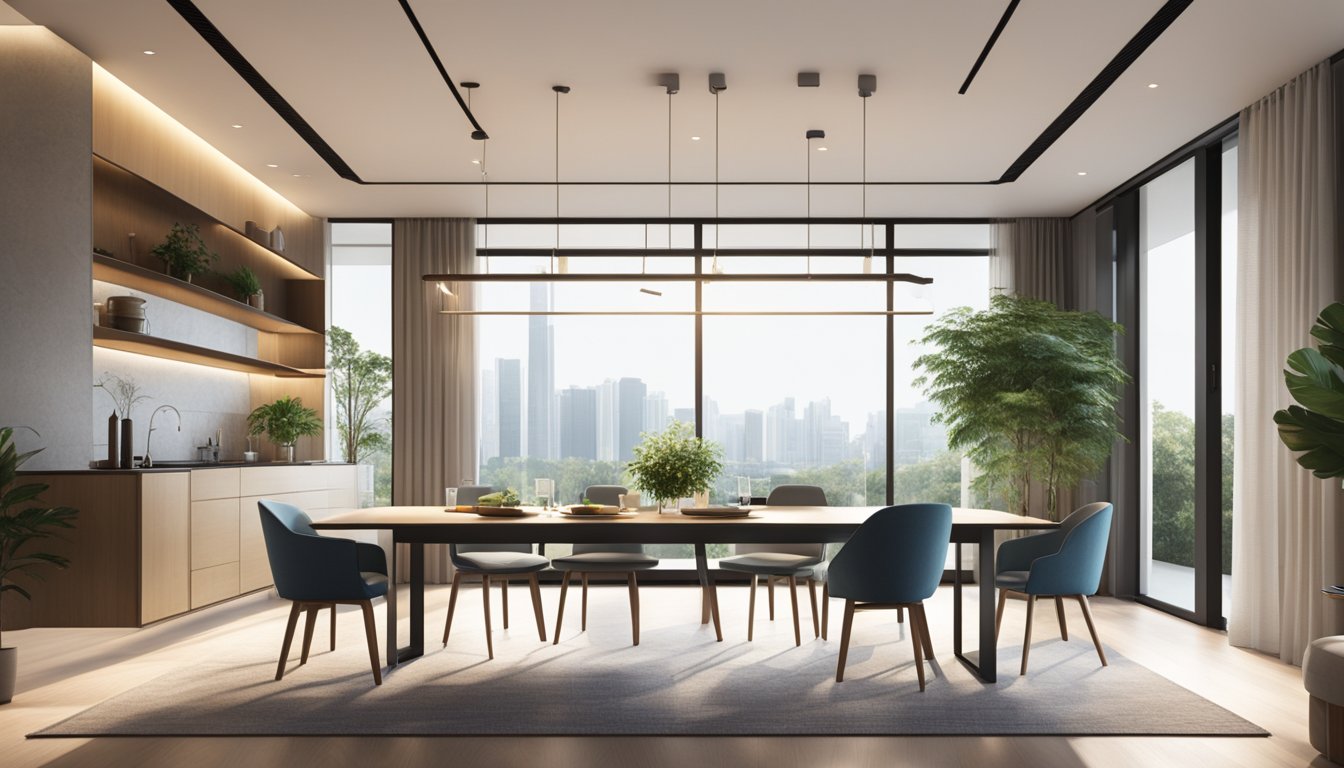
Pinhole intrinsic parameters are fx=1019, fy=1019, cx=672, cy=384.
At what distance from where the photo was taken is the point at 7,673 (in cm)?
432

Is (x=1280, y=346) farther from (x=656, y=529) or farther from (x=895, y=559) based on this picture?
(x=656, y=529)

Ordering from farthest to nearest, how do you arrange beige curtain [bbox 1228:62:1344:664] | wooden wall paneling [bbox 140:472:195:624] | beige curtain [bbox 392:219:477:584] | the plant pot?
beige curtain [bbox 392:219:477:584] → wooden wall paneling [bbox 140:472:195:624] → beige curtain [bbox 1228:62:1344:664] → the plant pot

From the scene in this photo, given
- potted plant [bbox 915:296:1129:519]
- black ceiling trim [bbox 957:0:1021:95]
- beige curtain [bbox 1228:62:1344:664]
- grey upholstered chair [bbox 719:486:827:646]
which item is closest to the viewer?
black ceiling trim [bbox 957:0:1021:95]

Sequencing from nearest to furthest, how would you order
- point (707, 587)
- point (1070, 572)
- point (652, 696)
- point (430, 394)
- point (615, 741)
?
point (615, 741) → point (652, 696) → point (1070, 572) → point (707, 587) → point (430, 394)

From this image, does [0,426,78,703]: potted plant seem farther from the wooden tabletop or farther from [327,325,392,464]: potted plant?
[327,325,392,464]: potted plant

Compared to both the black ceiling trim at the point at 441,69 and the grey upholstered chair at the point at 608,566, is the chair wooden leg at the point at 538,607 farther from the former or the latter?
the black ceiling trim at the point at 441,69

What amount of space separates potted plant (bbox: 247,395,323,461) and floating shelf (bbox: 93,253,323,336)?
2.11ft

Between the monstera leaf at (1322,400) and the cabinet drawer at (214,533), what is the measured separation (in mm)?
5575

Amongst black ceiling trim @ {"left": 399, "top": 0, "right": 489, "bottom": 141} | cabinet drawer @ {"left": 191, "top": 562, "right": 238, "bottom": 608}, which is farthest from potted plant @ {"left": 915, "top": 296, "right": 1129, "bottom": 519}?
cabinet drawer @ {"left": 191, "top": 562, "right": 238, "bottom": 608}

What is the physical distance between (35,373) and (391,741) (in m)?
2.72

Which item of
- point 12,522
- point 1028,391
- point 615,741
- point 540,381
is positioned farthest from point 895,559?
point 540,381

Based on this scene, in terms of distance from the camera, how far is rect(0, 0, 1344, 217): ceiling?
461 cm

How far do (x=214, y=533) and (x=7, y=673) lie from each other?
6.17ft

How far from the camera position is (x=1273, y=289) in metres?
5.48
